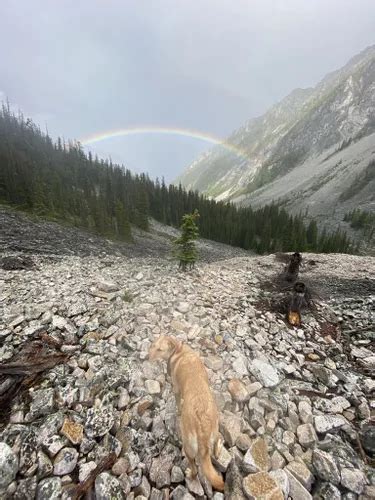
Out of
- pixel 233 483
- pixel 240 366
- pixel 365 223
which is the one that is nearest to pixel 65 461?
pixel 233 483

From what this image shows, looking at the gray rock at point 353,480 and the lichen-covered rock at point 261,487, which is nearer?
the lichen-covered rock at point 261,487

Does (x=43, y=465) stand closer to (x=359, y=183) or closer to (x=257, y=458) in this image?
(x=257, y=458)

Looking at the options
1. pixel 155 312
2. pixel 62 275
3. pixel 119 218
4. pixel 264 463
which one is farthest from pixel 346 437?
pixel 119 218

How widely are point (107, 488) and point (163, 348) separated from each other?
9.86 feet

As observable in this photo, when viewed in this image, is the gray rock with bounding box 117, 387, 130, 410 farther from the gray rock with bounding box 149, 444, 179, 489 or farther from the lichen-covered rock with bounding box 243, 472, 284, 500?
the lichen-covered rock with bounding box 243, 472, 284, 500

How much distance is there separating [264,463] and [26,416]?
4.42 metres

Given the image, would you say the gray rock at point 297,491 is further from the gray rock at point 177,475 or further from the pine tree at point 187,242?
the pine tree at point 187,242

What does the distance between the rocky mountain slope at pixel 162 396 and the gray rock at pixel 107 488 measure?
0.01 m

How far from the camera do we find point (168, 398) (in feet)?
16.8

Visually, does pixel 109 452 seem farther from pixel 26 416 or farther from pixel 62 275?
pixel 62 275

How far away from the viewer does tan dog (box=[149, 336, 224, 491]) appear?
3.87m

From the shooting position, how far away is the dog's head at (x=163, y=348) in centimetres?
622

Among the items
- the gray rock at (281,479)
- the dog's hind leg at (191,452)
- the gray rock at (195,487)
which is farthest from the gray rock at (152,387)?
the gray rock at (281,479)

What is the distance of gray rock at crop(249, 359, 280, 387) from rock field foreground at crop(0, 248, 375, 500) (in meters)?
0.05
